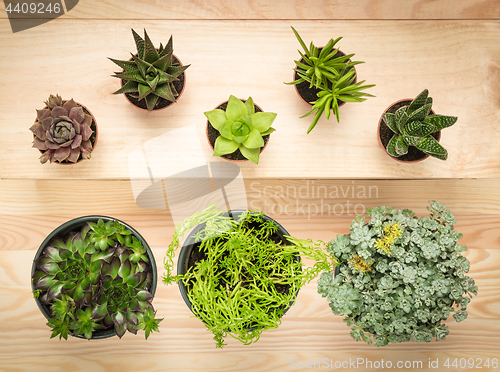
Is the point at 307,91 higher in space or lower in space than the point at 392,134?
higher

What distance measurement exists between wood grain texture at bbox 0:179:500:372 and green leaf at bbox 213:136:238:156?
197 millimetres

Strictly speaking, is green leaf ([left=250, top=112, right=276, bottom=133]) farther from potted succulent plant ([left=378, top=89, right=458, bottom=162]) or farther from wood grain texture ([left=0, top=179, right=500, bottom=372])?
Answer: potted succulent plant ([left=378, top=89, right=458, bottom=162])

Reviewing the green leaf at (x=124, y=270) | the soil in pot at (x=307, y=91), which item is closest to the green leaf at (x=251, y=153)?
the soil in pot at (x=307, y=91)

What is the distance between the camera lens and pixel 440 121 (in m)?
0.96

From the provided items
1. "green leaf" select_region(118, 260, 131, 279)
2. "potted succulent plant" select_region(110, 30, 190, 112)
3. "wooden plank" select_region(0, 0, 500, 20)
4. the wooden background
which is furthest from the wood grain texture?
"wooden plank" select_region(0, 0, 500, 20)

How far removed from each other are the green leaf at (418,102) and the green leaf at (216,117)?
546 mm

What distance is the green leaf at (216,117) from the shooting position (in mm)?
957

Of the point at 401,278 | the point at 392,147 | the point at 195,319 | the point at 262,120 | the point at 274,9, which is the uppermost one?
the point at 274,9

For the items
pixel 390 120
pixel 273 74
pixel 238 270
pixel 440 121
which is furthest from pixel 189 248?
pixel 440 121

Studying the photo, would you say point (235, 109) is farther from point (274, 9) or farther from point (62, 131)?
point (62, 131)

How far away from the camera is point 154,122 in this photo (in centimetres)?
105

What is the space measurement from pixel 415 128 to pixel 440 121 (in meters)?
0.07

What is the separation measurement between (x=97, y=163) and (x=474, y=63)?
4.00 ft

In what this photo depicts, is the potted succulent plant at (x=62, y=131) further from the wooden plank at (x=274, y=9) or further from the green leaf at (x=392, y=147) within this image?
the green leaf at (x=392, y=147)
